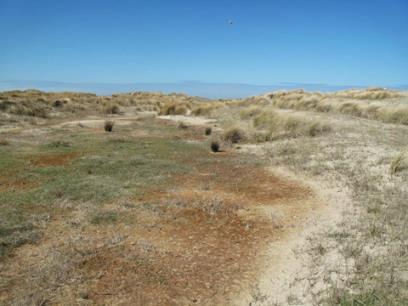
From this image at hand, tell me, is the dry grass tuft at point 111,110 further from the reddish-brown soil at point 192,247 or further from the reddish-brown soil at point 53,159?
the reddish-brown soil at point 192,247

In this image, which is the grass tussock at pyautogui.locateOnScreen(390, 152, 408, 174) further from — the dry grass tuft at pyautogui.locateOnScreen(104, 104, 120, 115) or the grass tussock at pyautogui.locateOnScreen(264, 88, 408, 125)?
the dry grass tuft at pyautogui.locateOnScreen(104, 104, 120, 115)

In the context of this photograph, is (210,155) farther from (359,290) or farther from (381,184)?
(359,290)

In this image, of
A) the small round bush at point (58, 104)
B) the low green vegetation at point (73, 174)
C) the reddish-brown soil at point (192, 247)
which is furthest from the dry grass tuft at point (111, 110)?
the reddish-brown soil at point (192, 247)

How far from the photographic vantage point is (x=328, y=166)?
1070 cm

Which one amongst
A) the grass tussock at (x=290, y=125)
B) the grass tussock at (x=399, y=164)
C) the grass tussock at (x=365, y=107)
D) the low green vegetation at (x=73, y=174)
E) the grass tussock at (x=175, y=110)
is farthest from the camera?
the grass tussock at (x=175, y=110)

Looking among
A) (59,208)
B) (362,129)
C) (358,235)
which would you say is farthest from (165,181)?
(362,129)

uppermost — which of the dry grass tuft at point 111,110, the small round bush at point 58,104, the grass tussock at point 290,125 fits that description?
the grass tussock at point 290,125

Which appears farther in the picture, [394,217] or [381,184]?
[381,184]

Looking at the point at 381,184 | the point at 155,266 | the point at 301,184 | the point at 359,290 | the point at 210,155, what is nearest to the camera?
the point at 359,290

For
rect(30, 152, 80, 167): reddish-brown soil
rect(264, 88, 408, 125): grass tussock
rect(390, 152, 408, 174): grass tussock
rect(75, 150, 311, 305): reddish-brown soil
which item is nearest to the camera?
rect(75, 150, 311, 305): reddish-brown soil

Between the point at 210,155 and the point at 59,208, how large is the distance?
654 cm

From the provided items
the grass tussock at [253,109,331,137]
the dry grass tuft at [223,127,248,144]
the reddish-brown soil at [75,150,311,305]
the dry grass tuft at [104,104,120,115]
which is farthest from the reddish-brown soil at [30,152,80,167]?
the dry grass tuft at [104,104,120,115]

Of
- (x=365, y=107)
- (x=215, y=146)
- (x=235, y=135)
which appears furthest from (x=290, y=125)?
(x=365, y=107)

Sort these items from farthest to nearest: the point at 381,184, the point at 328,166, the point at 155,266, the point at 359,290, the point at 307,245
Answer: the point at 328,166
the point at 381,184
the point at 307,245
the point at 155,266
the point at 359,290
